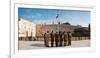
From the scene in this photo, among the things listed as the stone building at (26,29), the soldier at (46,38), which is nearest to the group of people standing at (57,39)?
the soldier at (46,38)

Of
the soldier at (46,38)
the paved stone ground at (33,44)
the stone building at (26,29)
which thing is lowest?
the paved stone ground at (33,44)

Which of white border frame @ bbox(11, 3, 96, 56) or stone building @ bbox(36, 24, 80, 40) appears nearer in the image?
white border frame @ bbox(11, 3, 96, 56)

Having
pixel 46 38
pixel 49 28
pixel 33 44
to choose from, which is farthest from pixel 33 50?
pixel 49 28

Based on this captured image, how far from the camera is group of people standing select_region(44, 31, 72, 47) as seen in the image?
229cm

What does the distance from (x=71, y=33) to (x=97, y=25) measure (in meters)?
0.40

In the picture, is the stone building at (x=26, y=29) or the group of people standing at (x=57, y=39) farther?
the group of people standing at (x=57, y=39)

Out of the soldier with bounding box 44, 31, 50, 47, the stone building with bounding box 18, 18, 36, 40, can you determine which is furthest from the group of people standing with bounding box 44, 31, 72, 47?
the stone building with bounding box 18, 18, 36, 40

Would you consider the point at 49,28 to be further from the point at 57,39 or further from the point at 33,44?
the point at 33,44

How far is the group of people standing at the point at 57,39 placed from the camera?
7.51 feet

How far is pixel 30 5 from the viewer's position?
220cm

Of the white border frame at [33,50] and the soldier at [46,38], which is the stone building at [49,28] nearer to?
the soldier at [46,38]

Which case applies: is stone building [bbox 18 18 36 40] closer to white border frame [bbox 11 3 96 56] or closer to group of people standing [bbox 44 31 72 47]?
white border frame [bbox 11 3 96 56]

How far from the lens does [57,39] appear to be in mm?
2330

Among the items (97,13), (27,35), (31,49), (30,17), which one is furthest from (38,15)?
(97,13)
